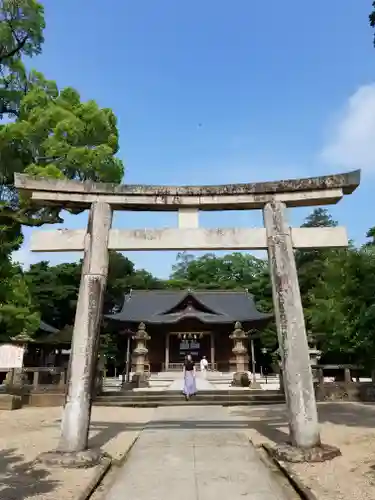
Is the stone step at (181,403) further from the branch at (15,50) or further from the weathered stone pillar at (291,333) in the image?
the branch at (15,50)

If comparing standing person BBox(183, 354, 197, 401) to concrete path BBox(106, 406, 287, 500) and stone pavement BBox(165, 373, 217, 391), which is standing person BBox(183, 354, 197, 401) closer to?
stone pavement BBox(165, 373, 217, 391)

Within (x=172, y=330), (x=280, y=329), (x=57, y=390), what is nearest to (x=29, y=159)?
(x=57, y=390)

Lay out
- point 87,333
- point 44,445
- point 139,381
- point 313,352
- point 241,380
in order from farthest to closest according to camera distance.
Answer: point 241,380, point 139,381, point 313,352, point 44,445, point 87,333

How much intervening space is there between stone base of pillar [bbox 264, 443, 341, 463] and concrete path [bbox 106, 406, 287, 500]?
0.33 meters

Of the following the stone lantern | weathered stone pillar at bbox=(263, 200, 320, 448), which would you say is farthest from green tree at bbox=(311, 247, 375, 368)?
weathered stone pillar at bbox=(263, 200, 320, 448)

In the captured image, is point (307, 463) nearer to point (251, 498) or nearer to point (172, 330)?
point (251, 498)

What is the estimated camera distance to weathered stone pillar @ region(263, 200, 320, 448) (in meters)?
5.61

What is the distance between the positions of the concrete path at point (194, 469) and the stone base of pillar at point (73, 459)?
44 cm

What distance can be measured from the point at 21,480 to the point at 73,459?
2.38 feet

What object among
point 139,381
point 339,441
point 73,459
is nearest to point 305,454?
point 339,441

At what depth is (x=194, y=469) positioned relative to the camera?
512 centimetres

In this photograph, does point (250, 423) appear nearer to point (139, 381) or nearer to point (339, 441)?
point (339, 441)

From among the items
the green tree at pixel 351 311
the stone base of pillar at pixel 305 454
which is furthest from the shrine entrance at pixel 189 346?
the stone base of pillar at pixel 305 454

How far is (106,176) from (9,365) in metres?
8.00
